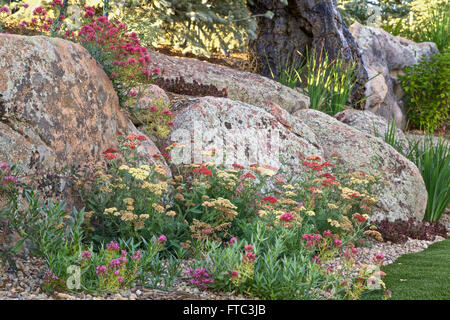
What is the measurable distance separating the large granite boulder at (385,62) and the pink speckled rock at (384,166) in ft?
16.1

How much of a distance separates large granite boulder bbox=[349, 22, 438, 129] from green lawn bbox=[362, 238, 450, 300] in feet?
22.9

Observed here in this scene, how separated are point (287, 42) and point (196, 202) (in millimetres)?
7589

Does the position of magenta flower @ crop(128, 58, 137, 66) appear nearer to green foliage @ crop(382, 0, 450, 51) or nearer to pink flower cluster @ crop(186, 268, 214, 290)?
pink flower cluster @ crop(186, 268, 214, 290)

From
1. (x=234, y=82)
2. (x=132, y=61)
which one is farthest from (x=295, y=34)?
(x=132, y=61)

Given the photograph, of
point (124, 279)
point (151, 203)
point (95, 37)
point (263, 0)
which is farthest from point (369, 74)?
point (124, 279)

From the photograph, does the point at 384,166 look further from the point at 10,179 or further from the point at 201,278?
the point at 10,179

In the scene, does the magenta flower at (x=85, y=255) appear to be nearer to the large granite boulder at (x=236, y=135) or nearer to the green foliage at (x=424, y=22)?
the large granite boulder at (x=236, y=135)

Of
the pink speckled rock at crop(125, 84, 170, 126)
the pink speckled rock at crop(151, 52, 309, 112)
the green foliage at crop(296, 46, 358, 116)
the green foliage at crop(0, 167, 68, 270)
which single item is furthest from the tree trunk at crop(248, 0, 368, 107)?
the green foliage at crop(0, 167, 68, 270)

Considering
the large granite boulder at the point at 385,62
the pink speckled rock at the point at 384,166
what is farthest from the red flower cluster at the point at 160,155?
the large granite boulder at the point at 385,62

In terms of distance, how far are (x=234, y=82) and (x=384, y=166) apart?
2.92 m

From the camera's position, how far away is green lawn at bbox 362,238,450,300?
385 cm

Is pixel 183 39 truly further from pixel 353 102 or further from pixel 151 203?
pixel 151 203

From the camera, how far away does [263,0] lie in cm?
1133

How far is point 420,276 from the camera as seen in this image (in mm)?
4449
